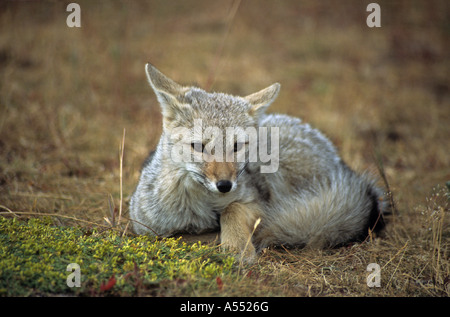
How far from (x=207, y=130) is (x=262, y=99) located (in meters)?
0.81

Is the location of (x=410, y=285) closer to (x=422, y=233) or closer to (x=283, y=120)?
(x=422, y=233)

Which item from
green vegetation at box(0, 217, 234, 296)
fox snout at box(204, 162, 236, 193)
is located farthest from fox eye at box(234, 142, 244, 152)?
green vegetation at box(0, 217, 234, 296)

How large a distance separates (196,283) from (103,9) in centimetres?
903

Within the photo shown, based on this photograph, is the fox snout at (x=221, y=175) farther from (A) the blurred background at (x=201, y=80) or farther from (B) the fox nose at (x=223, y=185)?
(A) the blurred background at (x=201, y=80)

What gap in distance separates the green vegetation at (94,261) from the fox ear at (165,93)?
1.08m

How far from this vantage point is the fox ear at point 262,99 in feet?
11.7

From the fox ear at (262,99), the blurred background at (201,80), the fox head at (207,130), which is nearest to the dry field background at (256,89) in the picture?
the blurred background at (201,80)

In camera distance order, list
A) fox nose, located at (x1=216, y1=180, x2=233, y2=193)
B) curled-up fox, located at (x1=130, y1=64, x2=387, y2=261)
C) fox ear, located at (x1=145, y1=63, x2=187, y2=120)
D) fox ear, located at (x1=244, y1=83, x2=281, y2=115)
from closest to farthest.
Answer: fox nose, located at (x1=216, y1=180, x2=233, y2=193) < curled-up fox, located at (x1=130, y1=64, x2=387, y2=261) < fox ear, located at (x1=145, y1=63, x2=187, y2=120) < fox ear, located at (x1=244, y1=83, x2=281, y2=115)

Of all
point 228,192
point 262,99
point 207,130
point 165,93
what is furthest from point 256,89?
point 228,192

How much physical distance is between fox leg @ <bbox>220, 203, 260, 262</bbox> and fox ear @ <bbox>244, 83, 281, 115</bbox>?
86 centimetres

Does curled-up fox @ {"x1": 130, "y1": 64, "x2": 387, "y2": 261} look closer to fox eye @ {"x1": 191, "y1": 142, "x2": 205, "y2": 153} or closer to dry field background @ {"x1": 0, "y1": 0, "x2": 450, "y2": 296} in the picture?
fox eye @ {"x1": 191, "y1": 142, "x2": 205, "y2": 153}

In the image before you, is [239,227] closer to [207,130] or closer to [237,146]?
[237,146]

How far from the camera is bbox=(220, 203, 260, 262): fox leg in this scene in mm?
3180

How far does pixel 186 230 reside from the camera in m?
3.50
